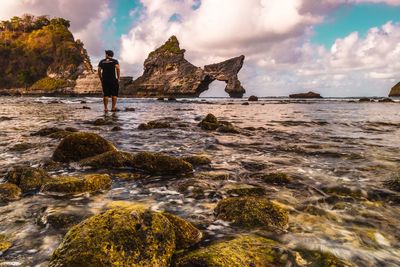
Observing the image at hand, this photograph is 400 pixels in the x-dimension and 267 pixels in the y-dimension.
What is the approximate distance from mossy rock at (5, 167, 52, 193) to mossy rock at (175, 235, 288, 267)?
128 inches

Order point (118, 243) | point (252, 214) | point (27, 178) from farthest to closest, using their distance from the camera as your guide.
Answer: point (27, 178) < point (252, 214) < point (118, 243)

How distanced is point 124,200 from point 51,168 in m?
2.63

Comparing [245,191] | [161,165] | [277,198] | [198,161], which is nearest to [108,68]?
[198,161]

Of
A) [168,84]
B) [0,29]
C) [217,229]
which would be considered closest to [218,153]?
[217,229]

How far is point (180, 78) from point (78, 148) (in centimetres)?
9614

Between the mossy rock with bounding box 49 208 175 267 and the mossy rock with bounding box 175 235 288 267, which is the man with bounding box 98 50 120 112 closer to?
the mossy rock with bounding box 49 208 175 267

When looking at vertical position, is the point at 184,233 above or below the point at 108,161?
above

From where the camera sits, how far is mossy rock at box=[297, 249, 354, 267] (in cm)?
281

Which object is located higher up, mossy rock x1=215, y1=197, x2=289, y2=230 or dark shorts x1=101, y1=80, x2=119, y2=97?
dark shorts x1=101, y1=80, x2=119, y2=97

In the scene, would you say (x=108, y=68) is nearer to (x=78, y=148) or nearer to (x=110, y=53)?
(x=110, y=53)

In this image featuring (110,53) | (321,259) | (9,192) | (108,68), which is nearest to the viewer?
(321,259)

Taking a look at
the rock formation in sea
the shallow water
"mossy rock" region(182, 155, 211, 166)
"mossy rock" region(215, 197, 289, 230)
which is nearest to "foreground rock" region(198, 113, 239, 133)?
the shallow water

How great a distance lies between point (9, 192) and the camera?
14.8ft

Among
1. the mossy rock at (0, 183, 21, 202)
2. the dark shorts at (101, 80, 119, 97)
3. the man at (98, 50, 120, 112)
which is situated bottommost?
the mossy rock at (0, 183, 21, 202)
